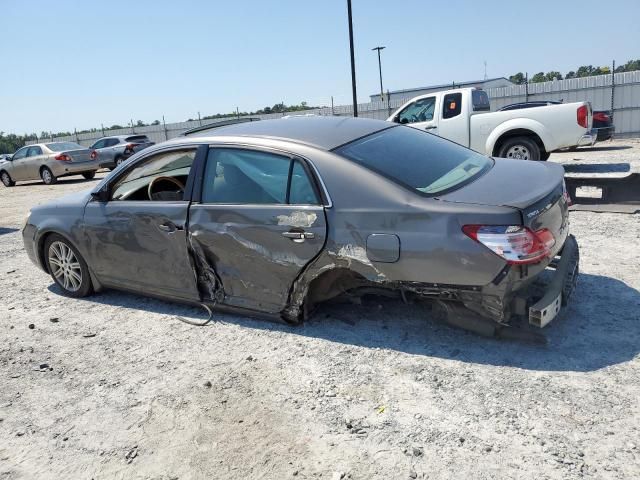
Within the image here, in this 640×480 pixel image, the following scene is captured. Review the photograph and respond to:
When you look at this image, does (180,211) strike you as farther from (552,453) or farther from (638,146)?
(638,146)

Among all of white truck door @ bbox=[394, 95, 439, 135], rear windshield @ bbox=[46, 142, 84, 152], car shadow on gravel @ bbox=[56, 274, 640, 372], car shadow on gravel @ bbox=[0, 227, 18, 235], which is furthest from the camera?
rear windshield @ bbox=[46, 142, 84, 152]

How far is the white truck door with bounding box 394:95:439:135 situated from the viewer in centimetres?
1091

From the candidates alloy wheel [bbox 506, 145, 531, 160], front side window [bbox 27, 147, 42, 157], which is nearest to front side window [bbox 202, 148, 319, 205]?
alloy wheel [bbox 506, 145, 531, 160]

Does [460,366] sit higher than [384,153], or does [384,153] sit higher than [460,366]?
[384,153]

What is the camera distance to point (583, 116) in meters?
9.70

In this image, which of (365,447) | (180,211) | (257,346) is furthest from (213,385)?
(180,211)

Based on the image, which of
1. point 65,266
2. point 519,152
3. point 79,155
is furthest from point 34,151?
point 519,152

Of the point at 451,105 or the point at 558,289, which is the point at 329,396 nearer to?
the point at 558,289

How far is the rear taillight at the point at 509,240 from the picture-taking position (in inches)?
112

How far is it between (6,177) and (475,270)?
21020 mm

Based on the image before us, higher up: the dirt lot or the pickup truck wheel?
the pickup truck wheel

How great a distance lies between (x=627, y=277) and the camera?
13.8ft

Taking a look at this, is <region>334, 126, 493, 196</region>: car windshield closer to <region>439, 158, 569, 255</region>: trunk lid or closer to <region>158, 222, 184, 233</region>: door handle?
<region>439, 158, 569, 255</region>: trunk lid

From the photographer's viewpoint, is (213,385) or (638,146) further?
(638,146)
